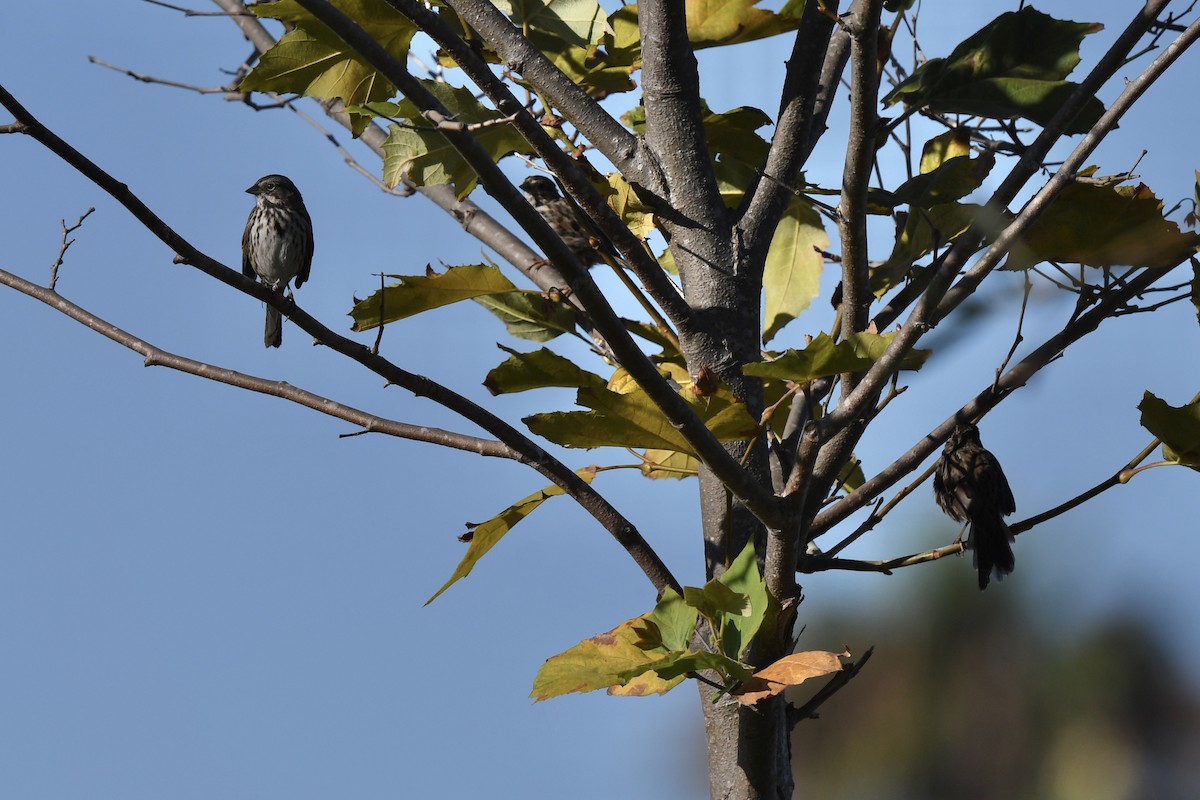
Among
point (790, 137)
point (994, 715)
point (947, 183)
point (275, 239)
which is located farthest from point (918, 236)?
point (994, 715)

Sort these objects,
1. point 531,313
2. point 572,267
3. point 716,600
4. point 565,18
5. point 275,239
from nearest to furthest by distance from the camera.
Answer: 1. point 572,267
2. point 716,600
3. point 531,313
4. point 565,18
5. point 275,239

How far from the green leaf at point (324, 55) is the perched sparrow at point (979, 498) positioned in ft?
11.1

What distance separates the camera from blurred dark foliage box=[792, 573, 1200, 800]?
15750 mm

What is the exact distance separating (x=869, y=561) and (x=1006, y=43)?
4.63ft

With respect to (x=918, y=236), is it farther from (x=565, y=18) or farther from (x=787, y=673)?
(x=787, y=673)

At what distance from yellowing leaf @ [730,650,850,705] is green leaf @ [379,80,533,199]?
1.48 meters

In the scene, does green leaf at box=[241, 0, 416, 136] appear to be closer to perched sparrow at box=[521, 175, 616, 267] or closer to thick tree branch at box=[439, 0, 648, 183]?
thick tree branch at box=[439, 0, 648, 183]

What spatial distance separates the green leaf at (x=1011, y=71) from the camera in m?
2.82

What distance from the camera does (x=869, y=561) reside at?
2986 millimetres

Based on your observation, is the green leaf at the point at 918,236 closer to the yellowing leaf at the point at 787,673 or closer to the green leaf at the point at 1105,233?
the green leaf at the point at 1105,233

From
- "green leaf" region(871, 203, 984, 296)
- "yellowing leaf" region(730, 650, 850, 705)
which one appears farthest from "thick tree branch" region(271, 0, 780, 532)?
"green leaf" region(871, 203, 984, 296)

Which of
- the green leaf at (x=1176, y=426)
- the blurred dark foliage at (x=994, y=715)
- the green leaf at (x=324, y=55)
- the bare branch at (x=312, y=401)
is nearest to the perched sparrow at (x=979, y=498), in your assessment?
the green leaf at (x=1176, y=426)

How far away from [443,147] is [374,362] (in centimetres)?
76

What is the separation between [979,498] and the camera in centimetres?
600
